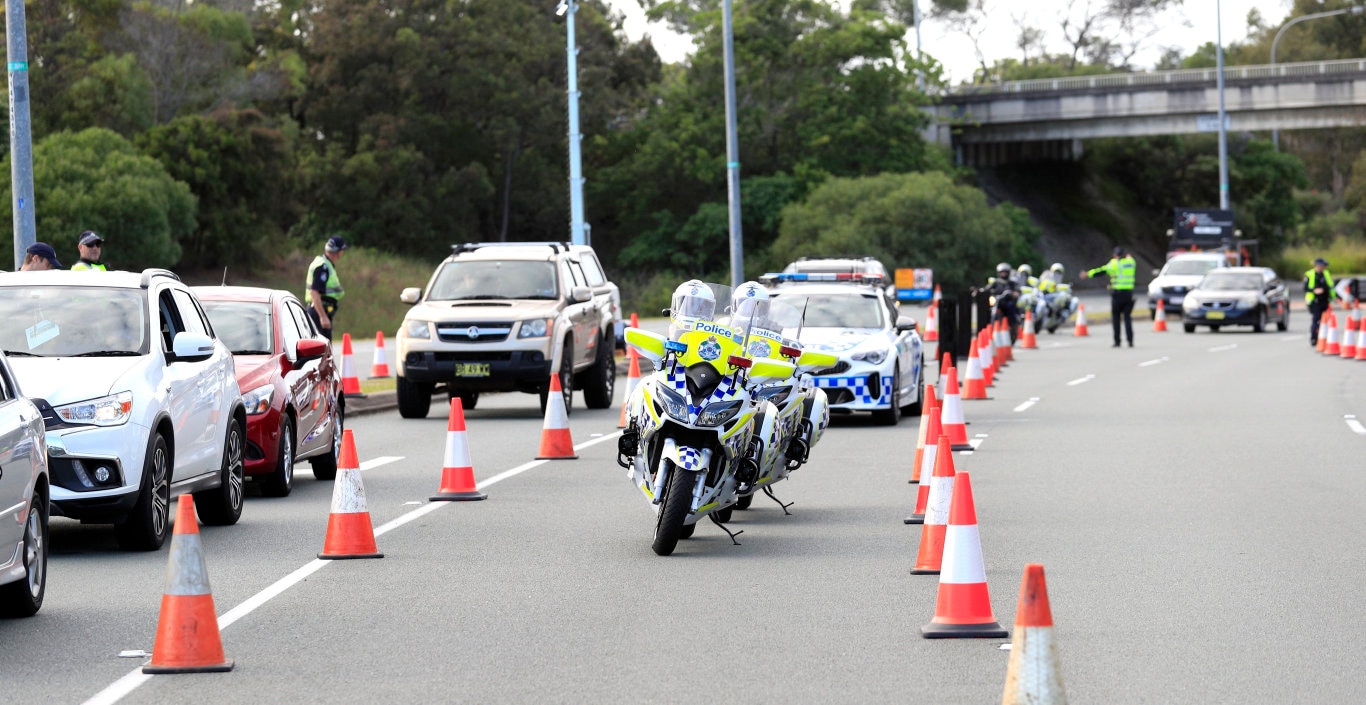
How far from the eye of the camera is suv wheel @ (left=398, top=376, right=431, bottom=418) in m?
22.2

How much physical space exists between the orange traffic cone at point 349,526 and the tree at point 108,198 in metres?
40.5

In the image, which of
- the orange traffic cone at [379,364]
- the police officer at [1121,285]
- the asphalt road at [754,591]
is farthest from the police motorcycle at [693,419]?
the police officer at [1121,285]

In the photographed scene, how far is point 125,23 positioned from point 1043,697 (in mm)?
58624

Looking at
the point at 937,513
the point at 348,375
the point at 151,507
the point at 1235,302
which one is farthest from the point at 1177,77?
the point at 151,507

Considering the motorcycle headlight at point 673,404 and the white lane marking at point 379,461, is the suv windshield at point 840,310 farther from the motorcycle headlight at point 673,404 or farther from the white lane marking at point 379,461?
the motorcycle headlight at point 673,404

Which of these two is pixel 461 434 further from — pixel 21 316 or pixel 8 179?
pixel 8 179

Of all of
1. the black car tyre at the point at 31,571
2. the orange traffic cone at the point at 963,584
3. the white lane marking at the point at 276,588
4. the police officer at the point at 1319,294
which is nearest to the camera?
the white lane marking at the point at 276,588

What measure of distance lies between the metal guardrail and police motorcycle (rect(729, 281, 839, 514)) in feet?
228

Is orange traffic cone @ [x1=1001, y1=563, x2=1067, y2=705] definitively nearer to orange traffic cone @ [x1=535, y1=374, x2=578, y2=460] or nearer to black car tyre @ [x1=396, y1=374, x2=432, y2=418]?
orange traffic cone @ [x1=535, y1=374, x2=578, y2=460]

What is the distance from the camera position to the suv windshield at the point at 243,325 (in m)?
15.4

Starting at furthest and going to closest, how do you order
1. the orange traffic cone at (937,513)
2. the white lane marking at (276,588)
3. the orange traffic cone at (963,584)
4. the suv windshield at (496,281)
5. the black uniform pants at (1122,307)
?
the black uniform pants at (1122,307) < the suv windshield at (496,281) < the orange traffic cone at (937,513) < the orange traffic cone at (963,584) < the white lane marking at (276,588)

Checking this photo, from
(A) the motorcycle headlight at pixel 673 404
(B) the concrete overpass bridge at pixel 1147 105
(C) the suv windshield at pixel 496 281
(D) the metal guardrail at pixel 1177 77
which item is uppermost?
(D) the metal guardrail at pixel 1177 77

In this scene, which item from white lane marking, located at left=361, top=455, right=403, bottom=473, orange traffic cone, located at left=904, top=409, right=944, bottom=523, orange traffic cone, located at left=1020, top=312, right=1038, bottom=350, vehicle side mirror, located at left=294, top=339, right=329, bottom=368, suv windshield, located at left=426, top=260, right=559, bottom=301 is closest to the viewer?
orange traffic cone, located at left=904, top=409, right=944, bottom=523

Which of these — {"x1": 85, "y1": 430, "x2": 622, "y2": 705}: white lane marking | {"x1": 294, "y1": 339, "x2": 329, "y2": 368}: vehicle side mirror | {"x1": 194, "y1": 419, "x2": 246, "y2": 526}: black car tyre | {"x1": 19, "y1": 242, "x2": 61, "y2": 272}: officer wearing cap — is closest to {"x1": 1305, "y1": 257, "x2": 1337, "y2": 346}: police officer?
{"x1": 85, "y1": 430, "x2": 622, "y2": 705}: white lane marking
